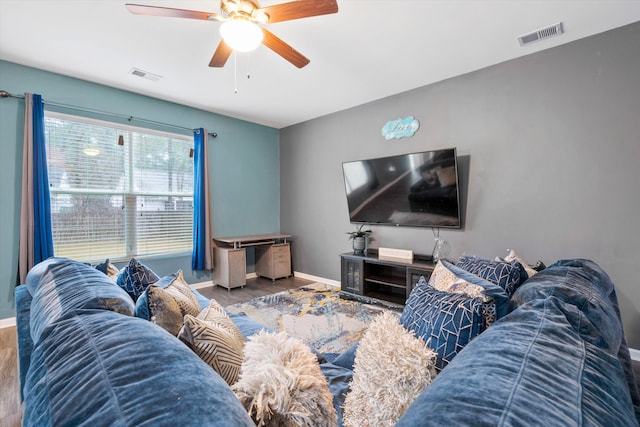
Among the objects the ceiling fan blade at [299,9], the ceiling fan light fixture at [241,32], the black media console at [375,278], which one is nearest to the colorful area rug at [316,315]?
the black media console at [375,278]

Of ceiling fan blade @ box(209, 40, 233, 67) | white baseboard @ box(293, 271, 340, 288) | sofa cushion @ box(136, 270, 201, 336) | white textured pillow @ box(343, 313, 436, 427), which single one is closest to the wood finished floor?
white baseboard @ box(293, 271, 340, 288)

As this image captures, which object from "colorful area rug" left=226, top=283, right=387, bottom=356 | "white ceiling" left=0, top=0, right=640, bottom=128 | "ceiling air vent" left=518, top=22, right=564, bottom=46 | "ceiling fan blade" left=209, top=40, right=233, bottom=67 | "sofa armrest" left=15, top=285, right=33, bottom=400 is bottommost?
"colorful area rug" left=226, top=283, right=387, bottom=356

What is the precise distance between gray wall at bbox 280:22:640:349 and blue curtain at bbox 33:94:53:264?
A: 3.75m

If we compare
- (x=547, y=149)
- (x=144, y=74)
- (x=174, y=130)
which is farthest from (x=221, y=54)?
(x=547, y=149)

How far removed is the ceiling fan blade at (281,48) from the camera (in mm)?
2007

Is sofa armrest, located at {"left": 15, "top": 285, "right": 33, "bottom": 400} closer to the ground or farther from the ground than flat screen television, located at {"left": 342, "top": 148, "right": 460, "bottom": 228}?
closer to the ground

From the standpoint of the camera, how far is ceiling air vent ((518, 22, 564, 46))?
2.33 meters

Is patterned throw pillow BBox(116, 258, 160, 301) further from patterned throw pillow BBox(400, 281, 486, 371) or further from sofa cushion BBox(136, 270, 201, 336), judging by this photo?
patterned throw pillow BBox(400, 281, 486, 371)

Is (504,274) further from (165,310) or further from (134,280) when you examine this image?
(134,280)

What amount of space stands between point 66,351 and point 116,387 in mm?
217

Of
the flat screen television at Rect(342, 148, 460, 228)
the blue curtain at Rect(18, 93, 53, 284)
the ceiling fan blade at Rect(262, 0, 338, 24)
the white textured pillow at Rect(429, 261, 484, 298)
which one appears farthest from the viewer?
the flat screen television at Rect(342, 148, 460, 228)

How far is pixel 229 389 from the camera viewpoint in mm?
558

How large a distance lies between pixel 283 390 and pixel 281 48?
2.23 meters

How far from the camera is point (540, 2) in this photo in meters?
2.04
